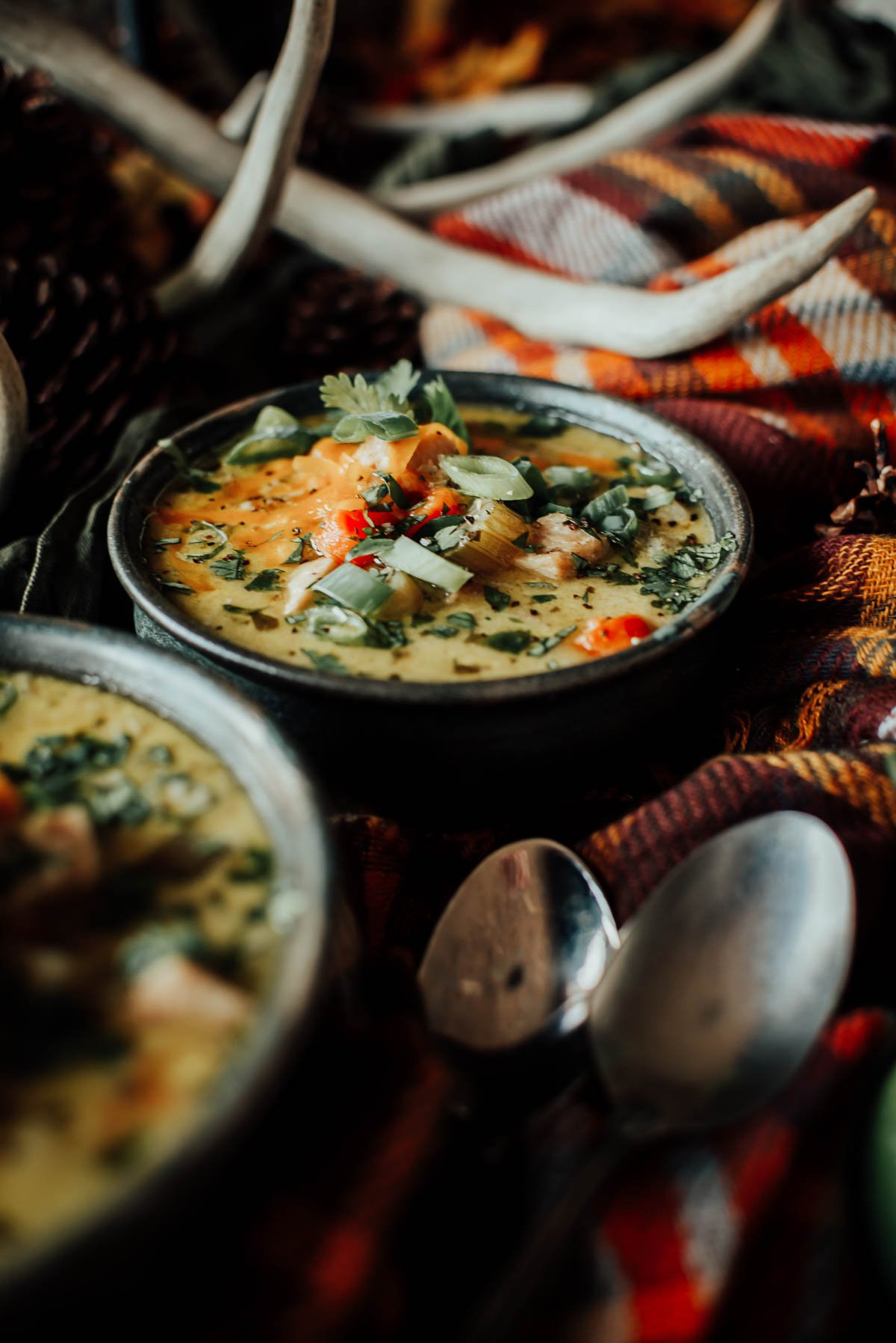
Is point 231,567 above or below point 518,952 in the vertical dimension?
above

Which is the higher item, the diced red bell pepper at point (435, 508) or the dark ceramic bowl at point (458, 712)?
the diced red bell pepper at point (435, 508)

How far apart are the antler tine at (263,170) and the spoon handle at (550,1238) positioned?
6.33ft

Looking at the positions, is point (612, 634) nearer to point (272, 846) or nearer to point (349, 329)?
point (272, 846)

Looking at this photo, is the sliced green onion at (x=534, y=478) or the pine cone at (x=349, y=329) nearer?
the sliced green onion at (x=534, y=478)

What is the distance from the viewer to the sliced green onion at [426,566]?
139 cm

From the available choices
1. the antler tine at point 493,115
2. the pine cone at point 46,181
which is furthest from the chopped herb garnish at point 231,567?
the antler tine at point 493,115

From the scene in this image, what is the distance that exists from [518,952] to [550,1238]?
356 millimetres

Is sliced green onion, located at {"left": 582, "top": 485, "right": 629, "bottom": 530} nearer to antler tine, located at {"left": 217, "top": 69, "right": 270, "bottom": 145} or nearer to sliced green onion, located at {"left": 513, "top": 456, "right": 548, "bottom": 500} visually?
sliced green onion, located at {"left": 513, "top": 456, "right": 548, "bottom": 500}

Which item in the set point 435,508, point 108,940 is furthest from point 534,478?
point 108,940

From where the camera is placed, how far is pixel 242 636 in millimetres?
1340

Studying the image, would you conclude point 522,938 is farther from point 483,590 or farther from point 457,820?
point 483,590

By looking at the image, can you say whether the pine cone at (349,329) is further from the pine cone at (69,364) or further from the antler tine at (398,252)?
the pine cone at (69,364)

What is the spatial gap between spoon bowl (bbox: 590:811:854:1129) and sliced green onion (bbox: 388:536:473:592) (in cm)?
50

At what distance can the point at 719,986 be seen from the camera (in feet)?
3.45
